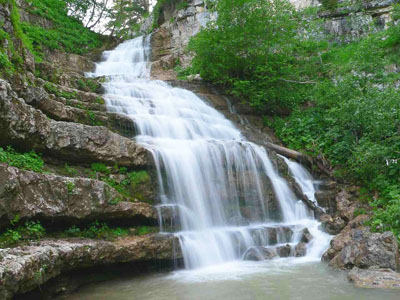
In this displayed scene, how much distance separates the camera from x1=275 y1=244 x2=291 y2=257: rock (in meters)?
8.14

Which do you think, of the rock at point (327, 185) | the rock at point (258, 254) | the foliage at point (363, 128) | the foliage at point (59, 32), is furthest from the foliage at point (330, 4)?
the rock at point (258, 254)

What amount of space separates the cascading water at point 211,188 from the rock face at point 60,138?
0.85m

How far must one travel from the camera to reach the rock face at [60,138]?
6.08m

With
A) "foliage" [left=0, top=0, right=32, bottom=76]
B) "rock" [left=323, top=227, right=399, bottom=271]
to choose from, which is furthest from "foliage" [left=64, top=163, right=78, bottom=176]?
"rock" [left=323, top=227, right=399, bottom=271]

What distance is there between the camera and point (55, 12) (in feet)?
74.4

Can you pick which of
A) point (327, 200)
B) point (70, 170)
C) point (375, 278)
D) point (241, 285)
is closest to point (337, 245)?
point (375, 278)

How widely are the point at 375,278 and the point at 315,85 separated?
12.0 meters

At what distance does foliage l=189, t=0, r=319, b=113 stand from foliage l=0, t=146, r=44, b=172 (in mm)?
10399

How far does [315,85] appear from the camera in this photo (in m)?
16.0

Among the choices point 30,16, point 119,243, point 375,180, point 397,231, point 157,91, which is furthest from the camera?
point 30,16

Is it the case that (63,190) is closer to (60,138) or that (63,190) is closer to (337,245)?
(60,138)

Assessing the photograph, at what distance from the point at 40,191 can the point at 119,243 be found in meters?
1.83

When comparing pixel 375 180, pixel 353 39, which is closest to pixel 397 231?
pixel 375 180

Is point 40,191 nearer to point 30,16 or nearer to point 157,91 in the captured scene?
point 157,91
